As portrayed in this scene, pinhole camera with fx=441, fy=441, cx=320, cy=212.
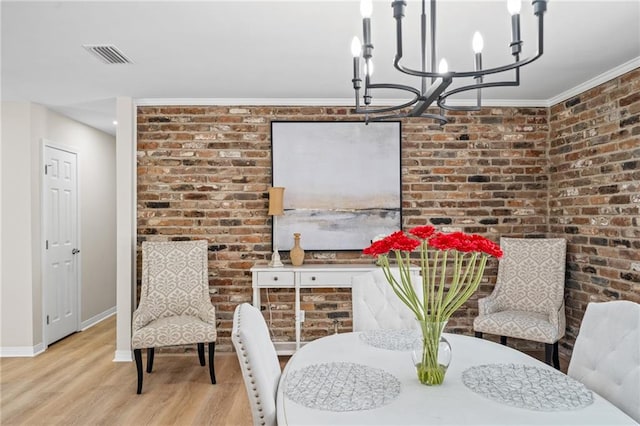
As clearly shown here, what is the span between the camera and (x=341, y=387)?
1536 mm

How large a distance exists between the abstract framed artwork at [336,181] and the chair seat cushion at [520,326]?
3.72 feet

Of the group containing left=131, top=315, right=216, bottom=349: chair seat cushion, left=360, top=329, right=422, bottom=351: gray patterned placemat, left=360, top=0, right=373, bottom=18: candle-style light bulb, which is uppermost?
left=360, top=0, right=373, bottom=18: candle-style light bulb

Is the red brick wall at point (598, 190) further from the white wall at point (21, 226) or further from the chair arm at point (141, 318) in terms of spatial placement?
the white wall at point (21, 226)

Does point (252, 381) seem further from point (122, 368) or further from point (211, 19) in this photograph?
point (122, 368)

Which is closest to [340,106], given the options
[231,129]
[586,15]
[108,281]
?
[231,129]

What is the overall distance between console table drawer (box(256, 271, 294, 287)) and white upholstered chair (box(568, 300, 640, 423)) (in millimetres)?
2338

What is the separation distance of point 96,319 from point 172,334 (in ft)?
8.95

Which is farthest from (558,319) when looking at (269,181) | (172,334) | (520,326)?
(172,334)

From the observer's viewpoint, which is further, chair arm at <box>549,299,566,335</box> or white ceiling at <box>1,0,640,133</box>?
chair arm at <box>549,299,566,335</box>

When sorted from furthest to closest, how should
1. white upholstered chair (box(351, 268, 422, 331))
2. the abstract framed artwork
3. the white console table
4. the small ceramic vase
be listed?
the abstract framed artwork
the small ceramic vase
the white console table
white upholstered chair (box(351, 268, 422, 331))

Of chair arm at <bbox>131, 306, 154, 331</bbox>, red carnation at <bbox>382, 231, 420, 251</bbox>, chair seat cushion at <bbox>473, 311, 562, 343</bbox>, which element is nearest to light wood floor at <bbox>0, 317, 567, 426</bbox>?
chair arm at <bbox>131, 306, 154, 331</bbox>

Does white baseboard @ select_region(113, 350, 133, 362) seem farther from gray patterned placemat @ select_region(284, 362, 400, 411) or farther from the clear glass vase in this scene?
the clear glass vase

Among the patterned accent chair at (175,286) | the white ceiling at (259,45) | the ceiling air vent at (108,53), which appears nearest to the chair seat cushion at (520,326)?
the white ceiling at (259,45)

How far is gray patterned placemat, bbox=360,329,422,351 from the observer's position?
203cm
